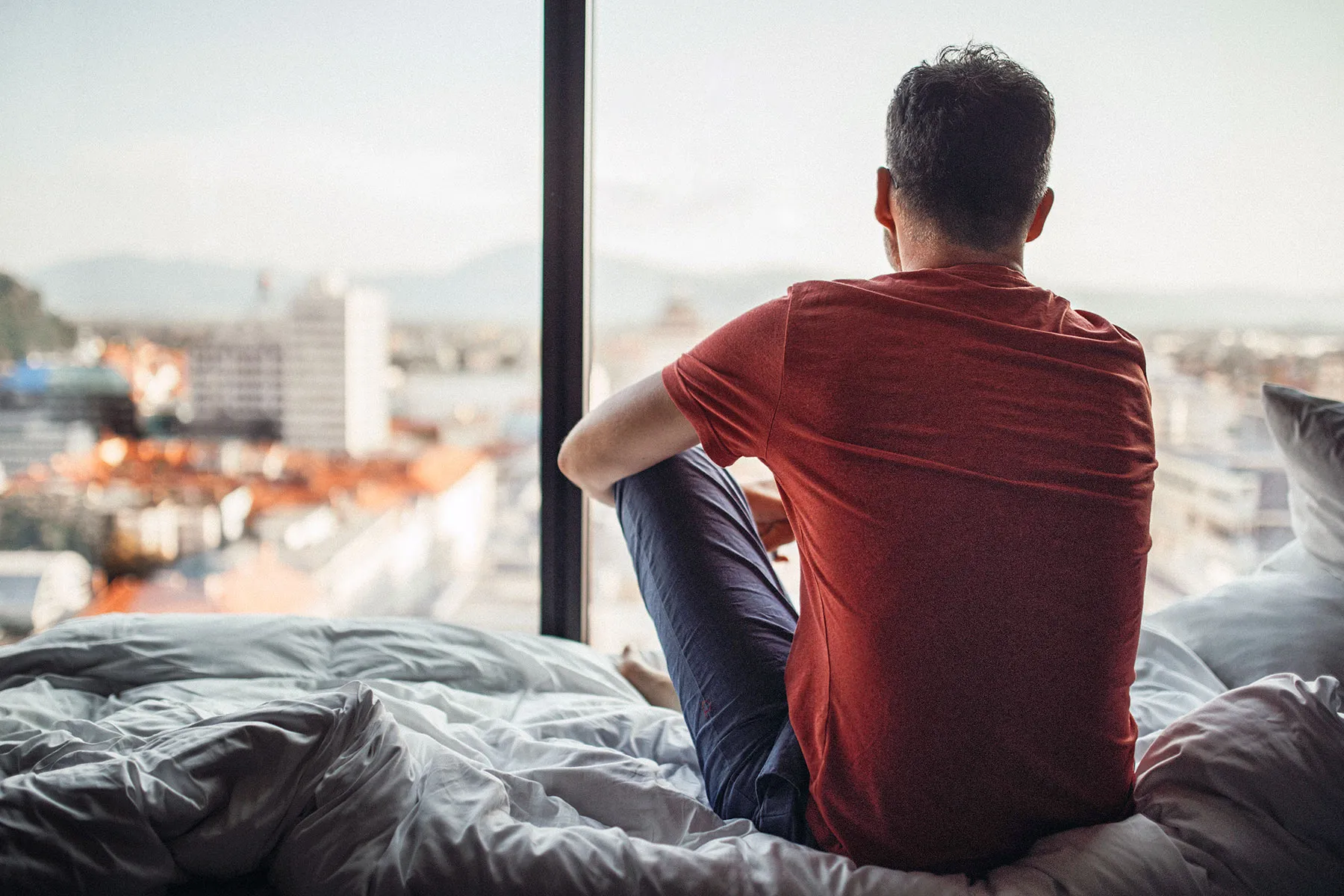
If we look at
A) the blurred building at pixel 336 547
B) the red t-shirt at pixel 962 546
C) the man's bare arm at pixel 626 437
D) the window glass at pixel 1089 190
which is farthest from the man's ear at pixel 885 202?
the blurred building at pixel 336 547

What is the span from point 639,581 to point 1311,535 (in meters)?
1.02

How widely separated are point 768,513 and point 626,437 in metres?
0.29

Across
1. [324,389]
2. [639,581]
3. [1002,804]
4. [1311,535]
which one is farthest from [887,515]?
[324,389]

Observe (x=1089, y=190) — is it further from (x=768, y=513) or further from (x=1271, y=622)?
(x=768, y=513)

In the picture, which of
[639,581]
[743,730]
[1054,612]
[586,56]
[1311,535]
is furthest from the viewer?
[586,56]

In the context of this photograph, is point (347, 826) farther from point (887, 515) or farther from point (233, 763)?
point (887, 515)

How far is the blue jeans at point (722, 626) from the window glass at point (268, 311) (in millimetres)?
673

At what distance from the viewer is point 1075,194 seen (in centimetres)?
165

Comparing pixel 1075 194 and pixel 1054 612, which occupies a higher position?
pixel 1075 194

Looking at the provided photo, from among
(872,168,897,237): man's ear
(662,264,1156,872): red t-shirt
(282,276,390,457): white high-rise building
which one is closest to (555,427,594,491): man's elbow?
(662,264,1156,872): red t-shirt

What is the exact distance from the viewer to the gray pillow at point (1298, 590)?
3.68ft

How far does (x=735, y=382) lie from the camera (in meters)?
0.80

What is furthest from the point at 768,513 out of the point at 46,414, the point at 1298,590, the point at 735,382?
the point at 46,414

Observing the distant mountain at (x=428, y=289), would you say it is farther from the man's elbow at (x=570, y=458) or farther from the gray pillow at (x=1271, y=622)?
the gray pillow at (x=1271, y=622)
